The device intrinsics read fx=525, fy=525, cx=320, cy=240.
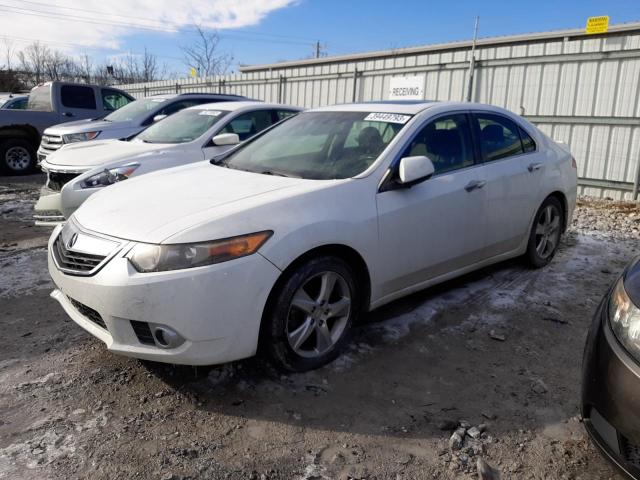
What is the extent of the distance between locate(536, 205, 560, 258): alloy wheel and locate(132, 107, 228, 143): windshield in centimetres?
403

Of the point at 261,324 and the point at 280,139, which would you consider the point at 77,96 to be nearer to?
the point at 280,139

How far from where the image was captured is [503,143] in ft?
14.6

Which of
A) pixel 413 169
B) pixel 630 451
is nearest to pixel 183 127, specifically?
pixel 413 169

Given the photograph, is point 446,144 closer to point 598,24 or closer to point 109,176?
point 109,176

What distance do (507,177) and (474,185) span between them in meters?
0.53

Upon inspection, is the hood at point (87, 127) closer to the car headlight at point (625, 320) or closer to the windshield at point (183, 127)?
the windshield at point (183, 127)

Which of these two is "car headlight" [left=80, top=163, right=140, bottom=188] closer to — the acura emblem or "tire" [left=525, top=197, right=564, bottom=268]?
the acura emblem

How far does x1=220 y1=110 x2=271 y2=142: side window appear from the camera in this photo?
669 centimetres

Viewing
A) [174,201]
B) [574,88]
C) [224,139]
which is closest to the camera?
[174,201]

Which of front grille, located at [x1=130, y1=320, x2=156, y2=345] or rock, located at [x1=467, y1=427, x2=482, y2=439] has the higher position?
front grille, located at [x1=130, y1=320, x2=156, y2=345]

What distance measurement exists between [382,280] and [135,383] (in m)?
1.61

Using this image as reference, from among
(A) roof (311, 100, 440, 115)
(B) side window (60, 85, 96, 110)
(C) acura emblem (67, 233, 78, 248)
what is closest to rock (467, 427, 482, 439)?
(A) roof (311, 100, 440, 115)

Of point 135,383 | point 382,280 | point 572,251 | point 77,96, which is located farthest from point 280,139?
point 77,96

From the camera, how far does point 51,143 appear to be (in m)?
9.47
